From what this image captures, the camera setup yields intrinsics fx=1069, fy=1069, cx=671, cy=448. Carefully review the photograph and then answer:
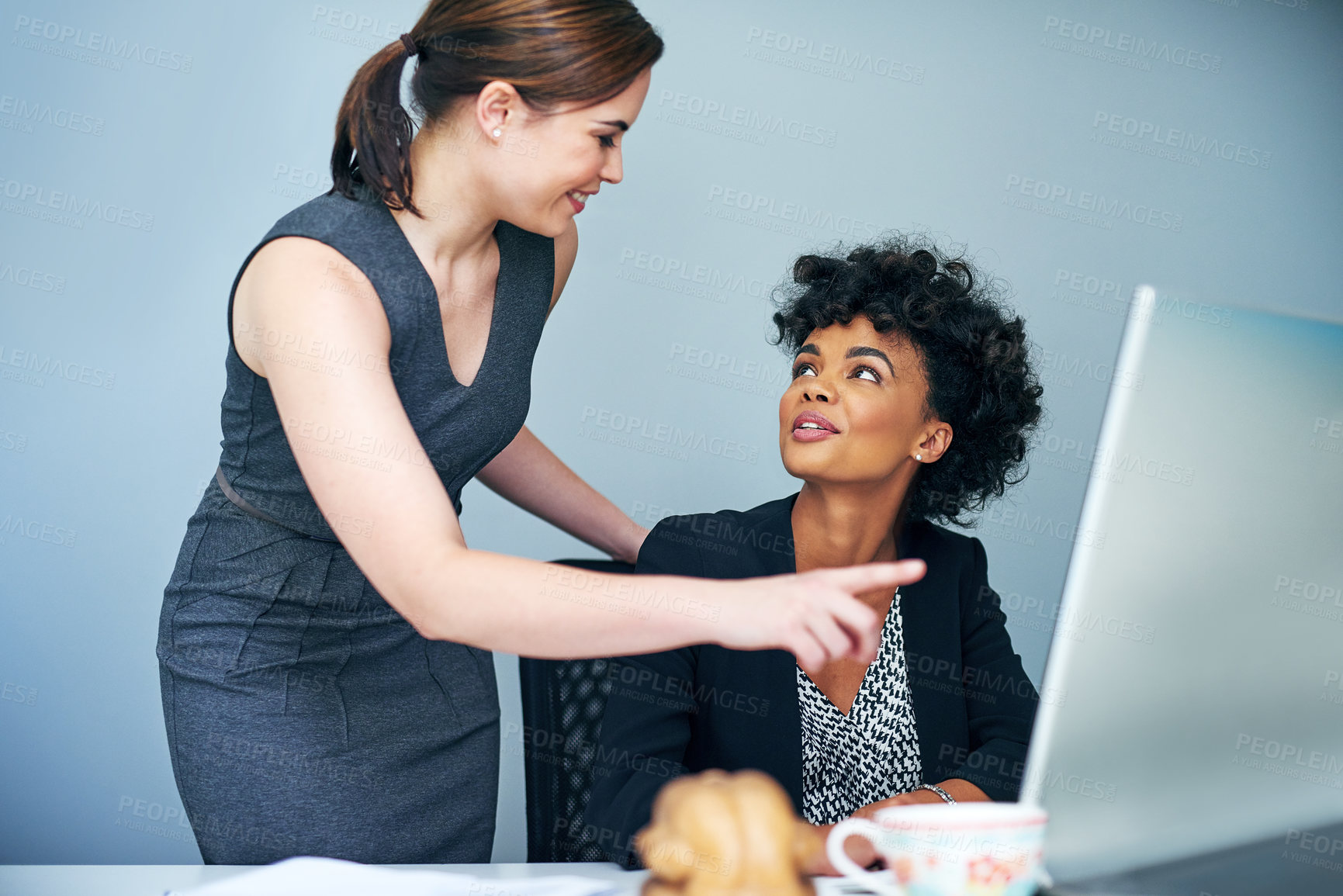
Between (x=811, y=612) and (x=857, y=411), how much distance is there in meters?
0.73

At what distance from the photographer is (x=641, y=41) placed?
119cm

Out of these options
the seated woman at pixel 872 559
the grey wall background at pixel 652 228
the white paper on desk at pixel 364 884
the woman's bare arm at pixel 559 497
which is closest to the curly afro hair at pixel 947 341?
the seated woman at pixel 872 559

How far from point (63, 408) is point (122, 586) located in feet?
1.27

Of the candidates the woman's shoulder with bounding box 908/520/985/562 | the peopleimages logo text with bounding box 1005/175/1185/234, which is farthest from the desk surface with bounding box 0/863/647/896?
the peopleimages logo text with bounding box 1005/175/1185/234

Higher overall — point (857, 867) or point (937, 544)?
point (937, 544)

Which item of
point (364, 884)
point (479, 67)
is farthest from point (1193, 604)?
point (479, 67)

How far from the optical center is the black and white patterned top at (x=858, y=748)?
1.42m

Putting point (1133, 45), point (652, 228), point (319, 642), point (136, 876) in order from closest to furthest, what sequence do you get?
1. point (136, 876)
2. point (319, 642)
3. point (652, 228)
4. point (1133, 45)

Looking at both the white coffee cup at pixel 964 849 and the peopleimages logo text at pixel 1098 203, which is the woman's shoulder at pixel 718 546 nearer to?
the white coffee cup at pixel 964 849

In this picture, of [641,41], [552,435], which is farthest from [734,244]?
[641,41]

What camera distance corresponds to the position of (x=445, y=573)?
871 mm

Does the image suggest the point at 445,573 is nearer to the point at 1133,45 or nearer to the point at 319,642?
the point at 319,642

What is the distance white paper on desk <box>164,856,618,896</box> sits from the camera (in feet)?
2.75

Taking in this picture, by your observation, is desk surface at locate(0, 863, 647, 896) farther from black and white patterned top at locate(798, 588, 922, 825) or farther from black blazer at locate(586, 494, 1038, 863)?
black and white patterned top at locate(798, 588, 922, 825)
